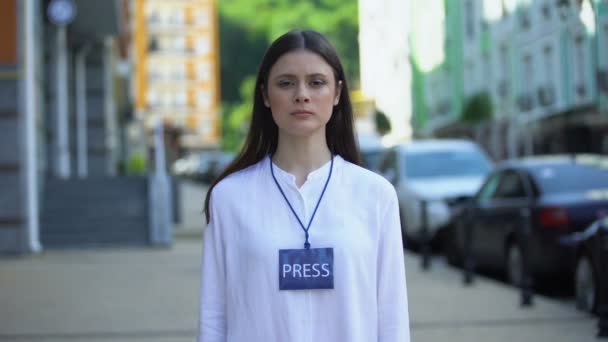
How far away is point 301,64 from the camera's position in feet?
9.80

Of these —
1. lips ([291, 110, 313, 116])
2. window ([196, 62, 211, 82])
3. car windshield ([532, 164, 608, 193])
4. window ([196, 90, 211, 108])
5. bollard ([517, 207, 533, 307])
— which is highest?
window ([196, 62, 211, 82])

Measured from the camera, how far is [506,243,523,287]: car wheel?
36.9 ft

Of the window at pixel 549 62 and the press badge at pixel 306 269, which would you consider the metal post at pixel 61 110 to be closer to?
the press badge at pixel 306 269

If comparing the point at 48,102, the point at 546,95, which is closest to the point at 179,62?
the point at 546,95

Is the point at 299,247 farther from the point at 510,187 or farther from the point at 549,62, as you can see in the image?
the point at 549,62

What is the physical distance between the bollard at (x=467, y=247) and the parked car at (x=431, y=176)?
2.21m

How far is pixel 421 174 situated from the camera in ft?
57.5

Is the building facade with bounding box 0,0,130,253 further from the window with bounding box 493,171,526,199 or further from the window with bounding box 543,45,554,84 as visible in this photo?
the window with bounding box 543,45,554,84

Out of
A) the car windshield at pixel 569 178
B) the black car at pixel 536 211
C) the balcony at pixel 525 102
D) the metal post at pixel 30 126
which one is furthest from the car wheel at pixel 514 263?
the balcony at pixel 525 102

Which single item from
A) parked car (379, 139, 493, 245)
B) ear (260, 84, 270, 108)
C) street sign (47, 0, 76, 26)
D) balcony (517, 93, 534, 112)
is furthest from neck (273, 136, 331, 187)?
balcony (517, 93, 534, 112)

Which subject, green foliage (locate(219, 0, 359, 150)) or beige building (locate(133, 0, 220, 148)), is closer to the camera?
green foliage (locate(219, 0, 359, 150))

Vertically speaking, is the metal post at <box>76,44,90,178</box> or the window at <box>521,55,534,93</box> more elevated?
the window at <box>521,55,534,93</box>

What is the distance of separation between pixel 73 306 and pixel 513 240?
4578 mm

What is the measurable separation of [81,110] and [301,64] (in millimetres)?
22503
